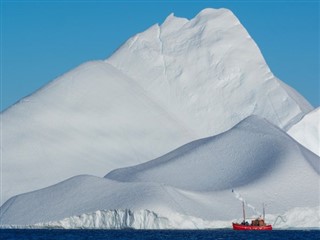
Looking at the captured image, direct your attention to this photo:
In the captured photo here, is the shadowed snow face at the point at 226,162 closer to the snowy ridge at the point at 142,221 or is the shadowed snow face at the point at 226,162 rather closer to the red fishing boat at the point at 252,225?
the snowy ridge at the point at 142,221

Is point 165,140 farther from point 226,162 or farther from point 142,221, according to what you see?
point 142,221

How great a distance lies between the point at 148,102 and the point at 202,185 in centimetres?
1725

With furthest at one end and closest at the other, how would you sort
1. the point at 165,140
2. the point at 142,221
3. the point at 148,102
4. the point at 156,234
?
the point at 148,102 < the point at 165,140 < the point at 142,221 < the point at 156,234

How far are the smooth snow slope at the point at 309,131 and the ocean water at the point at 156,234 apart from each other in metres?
15.9

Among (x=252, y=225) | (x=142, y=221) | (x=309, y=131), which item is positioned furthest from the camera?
(x=309, y=131)

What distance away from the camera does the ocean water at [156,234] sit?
4975 cm

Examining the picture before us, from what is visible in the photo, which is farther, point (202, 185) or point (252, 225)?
point (202, 185)

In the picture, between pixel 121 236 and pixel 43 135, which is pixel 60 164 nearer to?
pixel 43 135

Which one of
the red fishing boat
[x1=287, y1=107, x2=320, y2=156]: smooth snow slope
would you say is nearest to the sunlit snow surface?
[x1=287, y1=107, x2=320, y2=156]: smooth snow slope

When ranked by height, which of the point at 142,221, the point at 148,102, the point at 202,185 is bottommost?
the point at 142,221

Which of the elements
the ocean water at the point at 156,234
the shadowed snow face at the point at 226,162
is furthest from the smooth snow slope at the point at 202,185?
the ocean water at the point at 156,234

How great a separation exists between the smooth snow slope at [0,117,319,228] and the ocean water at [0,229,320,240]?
0.75m

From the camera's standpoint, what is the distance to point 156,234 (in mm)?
51812

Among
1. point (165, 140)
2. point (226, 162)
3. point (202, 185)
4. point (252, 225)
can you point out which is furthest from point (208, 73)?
point (252, 225)
